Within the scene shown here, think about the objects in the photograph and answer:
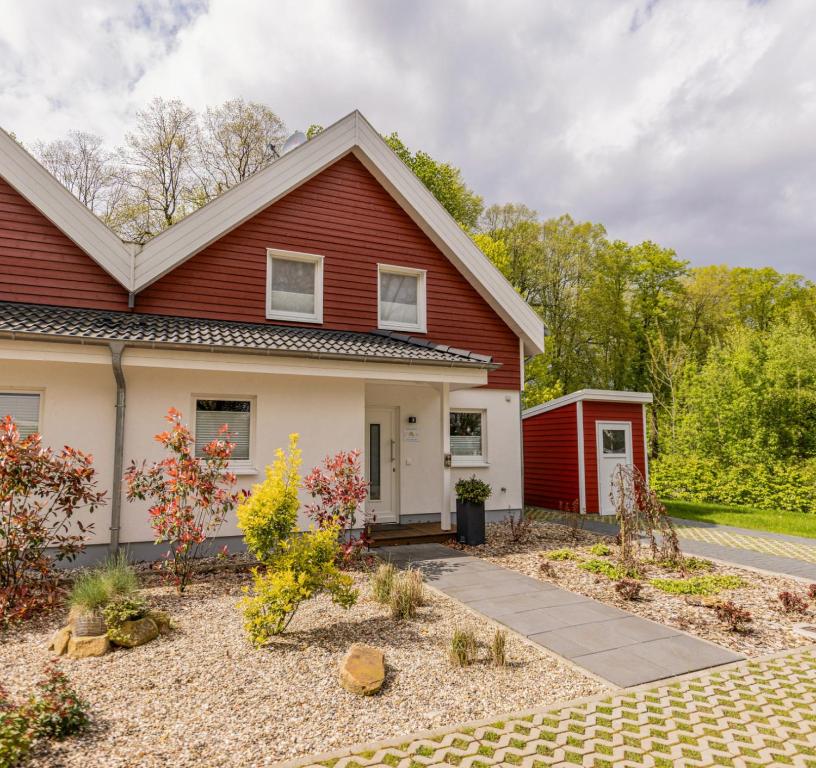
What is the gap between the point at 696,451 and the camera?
19.2 m

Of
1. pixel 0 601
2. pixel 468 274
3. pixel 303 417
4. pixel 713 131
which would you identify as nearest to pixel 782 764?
pixel 0 601

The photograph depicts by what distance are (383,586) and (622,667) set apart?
8.98 feet

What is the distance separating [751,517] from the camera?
14195mm

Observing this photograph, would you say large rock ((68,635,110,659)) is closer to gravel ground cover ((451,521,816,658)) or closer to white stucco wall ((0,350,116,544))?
white stucco wall ((0,350,116,544))

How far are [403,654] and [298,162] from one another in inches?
376

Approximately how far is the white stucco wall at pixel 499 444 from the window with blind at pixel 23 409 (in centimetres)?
759

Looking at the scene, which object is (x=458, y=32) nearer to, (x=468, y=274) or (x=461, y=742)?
(x=468, y=274)

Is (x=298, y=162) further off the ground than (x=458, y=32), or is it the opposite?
(x=458, y=32)

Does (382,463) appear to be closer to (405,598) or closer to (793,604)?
(405,598)

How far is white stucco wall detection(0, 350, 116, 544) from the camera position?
8109 mm

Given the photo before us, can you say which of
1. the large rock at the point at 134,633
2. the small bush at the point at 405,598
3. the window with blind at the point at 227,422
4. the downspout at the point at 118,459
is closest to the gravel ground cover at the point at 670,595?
the small bush at the point at 405,598

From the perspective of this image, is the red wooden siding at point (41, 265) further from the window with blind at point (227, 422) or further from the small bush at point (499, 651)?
the small bush at point (499, 651)

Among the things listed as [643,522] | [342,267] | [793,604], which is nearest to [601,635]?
[793,604]

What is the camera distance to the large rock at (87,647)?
4.79m
